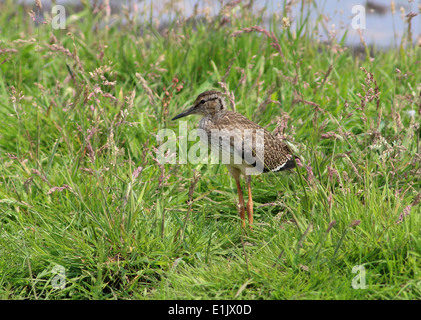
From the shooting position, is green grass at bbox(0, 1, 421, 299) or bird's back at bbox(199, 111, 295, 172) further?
bird's back at bbox(199, 111, 295, 172)

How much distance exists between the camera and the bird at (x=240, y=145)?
4.30m

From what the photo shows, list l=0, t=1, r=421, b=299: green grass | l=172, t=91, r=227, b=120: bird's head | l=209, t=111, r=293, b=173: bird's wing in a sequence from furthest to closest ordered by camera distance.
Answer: l=172, t=91, r=227, b=120: bird's head
l=209, t=111, r=293, b=173: bird's wing
l=0, t=1, r=421, b=299: green grass

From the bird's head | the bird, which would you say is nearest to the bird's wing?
the bird

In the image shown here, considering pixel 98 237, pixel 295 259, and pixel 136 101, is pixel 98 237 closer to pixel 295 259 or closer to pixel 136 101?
pixel 295 259

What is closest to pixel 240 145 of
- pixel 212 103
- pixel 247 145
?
pixel 247 145

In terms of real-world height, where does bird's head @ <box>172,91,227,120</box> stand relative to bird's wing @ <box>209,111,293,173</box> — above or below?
above

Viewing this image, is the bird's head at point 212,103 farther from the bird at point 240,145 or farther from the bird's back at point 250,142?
the bird's back at point 250,142

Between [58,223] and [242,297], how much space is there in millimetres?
1744

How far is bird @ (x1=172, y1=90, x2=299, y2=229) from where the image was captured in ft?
14.1

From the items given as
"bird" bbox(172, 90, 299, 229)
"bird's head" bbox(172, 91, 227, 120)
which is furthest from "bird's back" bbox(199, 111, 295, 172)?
"bird's head" bbox(172, 91, 227, 120)

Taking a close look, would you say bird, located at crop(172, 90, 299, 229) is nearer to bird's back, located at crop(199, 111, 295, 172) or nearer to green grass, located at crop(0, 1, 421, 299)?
bird's back, located at crop(199, 111, 295, 172)

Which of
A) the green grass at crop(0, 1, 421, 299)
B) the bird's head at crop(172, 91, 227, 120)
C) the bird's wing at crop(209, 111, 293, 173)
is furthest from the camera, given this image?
the bird's head at crop(172, 91, 227, 120)

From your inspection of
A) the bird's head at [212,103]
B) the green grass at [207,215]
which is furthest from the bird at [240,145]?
the green grass at [207,215]
